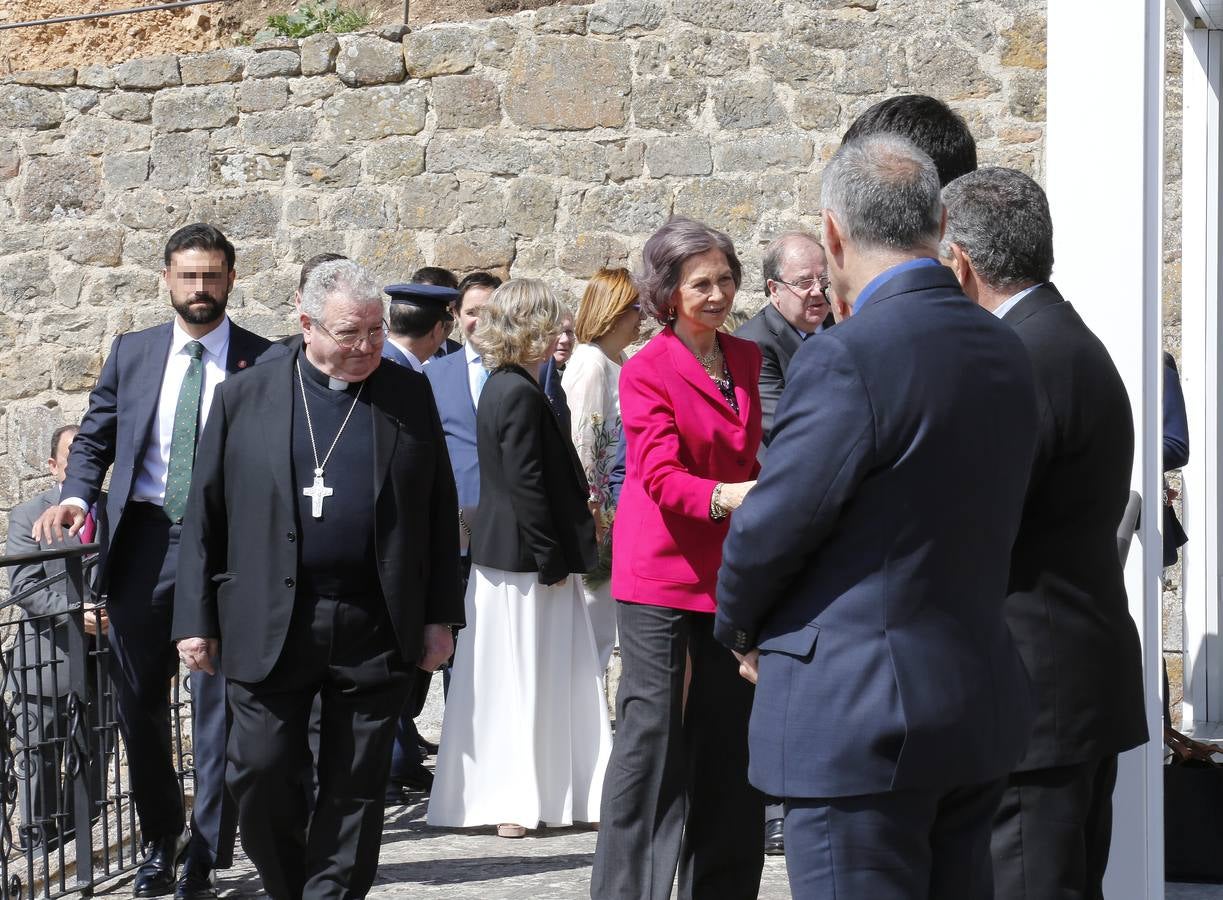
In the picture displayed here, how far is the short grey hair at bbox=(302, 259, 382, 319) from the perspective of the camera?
392 cm

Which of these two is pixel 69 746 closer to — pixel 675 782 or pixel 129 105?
pixel 675 782

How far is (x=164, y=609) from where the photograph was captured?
4688 millimetres

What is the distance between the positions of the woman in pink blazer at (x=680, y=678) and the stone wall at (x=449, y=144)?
3.72 meters

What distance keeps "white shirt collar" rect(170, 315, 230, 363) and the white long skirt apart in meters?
1.19

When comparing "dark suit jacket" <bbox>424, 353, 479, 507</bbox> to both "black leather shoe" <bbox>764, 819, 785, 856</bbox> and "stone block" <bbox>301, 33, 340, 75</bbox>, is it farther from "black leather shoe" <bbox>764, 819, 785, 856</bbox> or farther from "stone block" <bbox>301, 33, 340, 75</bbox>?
"stone block" <bbox>301, 33, 340, 75</bbox>

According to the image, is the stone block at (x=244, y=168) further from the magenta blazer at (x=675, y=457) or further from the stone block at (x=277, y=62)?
the magenta blazer at (x=675, y=457)

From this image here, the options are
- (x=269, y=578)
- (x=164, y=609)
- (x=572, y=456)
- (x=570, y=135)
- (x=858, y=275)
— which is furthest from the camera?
(x=570, y=135)

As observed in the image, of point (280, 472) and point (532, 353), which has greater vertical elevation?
point (532, 353)

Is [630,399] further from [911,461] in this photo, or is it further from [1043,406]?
[911,461]

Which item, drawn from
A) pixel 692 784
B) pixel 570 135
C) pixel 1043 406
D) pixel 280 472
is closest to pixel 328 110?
pixel 570 135

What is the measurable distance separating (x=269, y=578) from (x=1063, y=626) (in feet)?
6.43

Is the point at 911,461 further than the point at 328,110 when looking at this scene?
No

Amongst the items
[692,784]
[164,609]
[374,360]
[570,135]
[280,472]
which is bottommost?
[692,784]

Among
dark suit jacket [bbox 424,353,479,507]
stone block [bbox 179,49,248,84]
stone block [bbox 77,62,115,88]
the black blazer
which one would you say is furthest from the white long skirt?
stone block [bbox 77,62,115,88]
